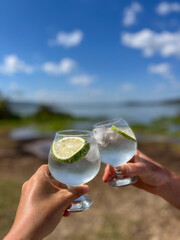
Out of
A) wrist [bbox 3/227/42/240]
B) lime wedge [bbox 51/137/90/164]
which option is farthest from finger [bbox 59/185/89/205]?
wrist [bbox 3/227/42/240]

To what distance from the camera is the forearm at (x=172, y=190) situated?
2008mm

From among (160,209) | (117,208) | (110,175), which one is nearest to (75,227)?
(117,208)

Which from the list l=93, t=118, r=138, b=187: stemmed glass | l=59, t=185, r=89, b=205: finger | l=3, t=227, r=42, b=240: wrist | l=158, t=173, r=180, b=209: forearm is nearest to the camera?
l=3, t=227, r=42, b=240: wrist

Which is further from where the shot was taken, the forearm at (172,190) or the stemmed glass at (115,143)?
the forearm at (172,190)

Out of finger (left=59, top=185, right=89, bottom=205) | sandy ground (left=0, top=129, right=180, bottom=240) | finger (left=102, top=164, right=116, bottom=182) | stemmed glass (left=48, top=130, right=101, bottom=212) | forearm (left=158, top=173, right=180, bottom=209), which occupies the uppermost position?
stemmed glass (left=48, top=130, right=101, bottom=212)

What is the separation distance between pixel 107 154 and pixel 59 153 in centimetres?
51

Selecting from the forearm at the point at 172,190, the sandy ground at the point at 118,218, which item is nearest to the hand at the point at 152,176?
the forearm at the point at 172,190

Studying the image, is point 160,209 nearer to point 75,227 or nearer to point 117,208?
point 117,208

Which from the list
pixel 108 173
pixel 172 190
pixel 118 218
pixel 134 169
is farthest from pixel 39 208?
pixel 118 218

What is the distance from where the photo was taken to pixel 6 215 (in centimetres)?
386

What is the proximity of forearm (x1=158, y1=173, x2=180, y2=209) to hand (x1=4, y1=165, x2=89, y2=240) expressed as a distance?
3.06 ft

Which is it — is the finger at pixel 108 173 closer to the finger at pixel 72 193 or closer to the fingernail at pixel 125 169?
the fingernail at pixel 125 169

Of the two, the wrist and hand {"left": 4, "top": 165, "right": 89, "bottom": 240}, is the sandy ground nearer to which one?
hand {"left": 4, "top": 165, "right": 89, "bottom": 240}

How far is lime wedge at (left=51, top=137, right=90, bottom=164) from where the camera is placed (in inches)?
52.1
